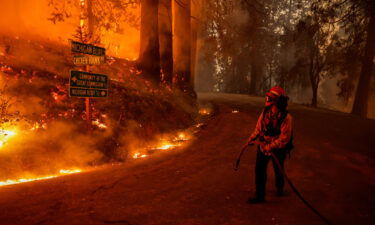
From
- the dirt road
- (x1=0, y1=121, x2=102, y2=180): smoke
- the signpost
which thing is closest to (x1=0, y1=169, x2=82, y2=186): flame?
(x1=0, y1=121, x2=102, y2=180): smoke

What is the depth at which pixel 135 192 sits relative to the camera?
6.26 meters

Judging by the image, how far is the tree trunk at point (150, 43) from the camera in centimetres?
1494

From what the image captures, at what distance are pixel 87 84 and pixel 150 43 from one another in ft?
21.9

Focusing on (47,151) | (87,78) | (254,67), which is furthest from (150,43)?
(254,67)

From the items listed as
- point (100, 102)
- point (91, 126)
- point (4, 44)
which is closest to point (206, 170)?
point (91, 126)

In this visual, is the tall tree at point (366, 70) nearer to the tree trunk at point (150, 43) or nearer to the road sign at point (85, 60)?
the tree trunk at point (150, 43)

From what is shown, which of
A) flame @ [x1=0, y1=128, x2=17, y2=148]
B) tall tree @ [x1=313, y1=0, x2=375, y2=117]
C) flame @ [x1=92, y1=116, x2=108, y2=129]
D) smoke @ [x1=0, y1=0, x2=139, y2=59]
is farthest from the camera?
tall tree @ [x1=313, y1=0, x2=375, y2=117]

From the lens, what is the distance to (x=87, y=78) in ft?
28.9

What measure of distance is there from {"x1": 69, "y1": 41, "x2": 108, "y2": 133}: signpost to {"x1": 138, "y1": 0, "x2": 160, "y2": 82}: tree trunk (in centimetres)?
561

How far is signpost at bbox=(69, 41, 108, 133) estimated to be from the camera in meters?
8.48

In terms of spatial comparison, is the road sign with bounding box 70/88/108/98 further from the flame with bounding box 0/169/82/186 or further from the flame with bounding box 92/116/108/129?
the flame with bounding box 0/169/82/186

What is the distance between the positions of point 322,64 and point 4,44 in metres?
24.4

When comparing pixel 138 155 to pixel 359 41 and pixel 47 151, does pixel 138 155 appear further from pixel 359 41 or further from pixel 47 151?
pixel 359 41

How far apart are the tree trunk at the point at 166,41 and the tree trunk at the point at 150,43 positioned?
1.05 m
